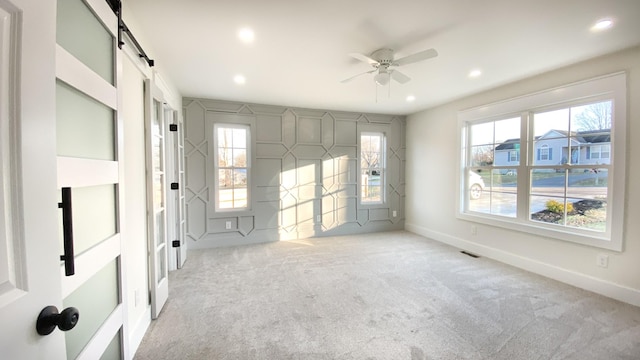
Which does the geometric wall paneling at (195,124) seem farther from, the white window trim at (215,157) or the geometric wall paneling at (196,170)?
the geometric wall paneling at (196,170)

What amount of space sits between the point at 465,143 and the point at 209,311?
168 inches

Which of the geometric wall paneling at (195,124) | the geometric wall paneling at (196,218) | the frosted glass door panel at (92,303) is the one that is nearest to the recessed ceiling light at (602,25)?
the frosted glass door panel at (92,303)

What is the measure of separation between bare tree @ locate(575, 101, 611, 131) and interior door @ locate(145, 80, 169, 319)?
4404 millimetres

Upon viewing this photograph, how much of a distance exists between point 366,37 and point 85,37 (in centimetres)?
196

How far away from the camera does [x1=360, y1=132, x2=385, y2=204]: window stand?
541 centimetres

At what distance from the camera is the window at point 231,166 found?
451 centimetres

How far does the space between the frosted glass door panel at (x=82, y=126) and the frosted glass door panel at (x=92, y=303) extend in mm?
544

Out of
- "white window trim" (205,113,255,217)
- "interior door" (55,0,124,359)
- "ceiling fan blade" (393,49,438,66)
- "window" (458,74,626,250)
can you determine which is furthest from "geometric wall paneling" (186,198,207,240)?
"window" (458,74,626,250)

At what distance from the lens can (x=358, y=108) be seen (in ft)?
16.2

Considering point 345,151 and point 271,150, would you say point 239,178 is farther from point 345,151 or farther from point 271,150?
point 345,151

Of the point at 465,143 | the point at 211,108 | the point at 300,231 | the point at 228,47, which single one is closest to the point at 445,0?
the point at 228,47

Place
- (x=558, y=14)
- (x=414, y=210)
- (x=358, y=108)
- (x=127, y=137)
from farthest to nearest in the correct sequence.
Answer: (x=414, y=210)
(x=358, y=108)
(x=558, y=14)
(x=127, y=137)

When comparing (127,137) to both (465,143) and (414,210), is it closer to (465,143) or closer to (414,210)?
(465,143)

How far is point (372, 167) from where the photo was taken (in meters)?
5.49
